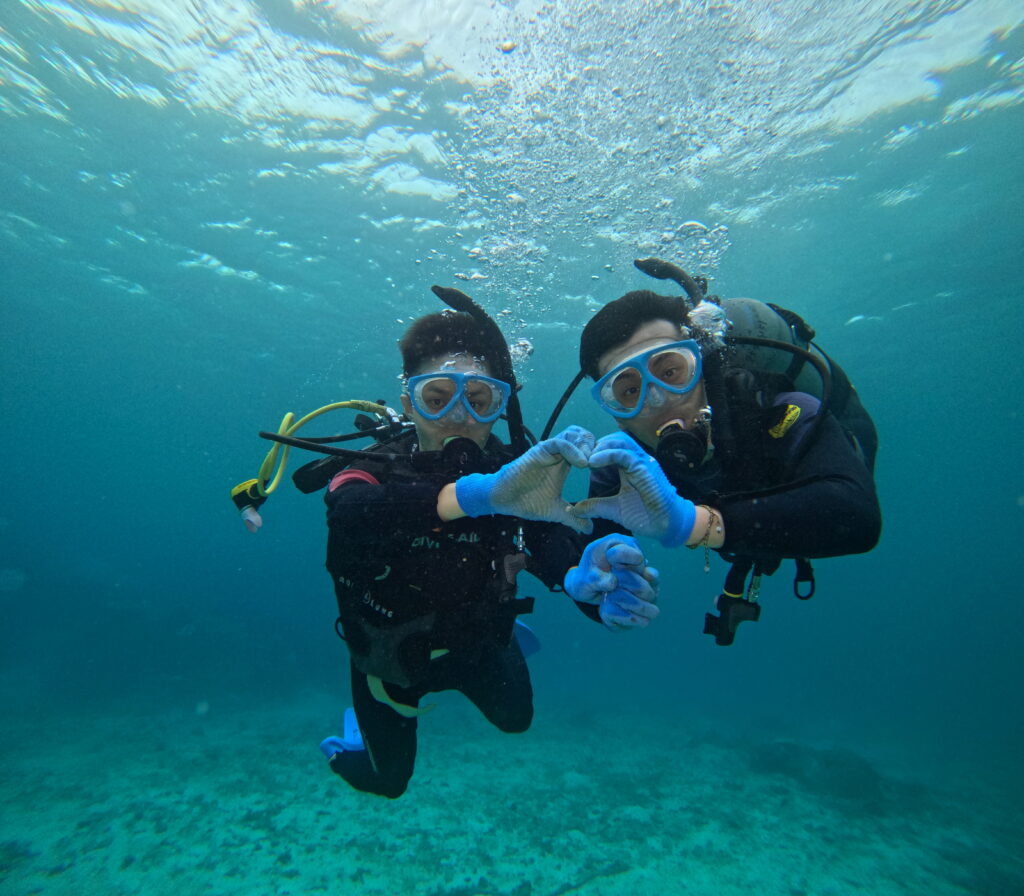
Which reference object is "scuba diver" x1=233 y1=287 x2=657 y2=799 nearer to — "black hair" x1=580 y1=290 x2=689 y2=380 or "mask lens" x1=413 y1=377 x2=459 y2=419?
"mask lens" x1=413 y1=377 x2=459 y2=419

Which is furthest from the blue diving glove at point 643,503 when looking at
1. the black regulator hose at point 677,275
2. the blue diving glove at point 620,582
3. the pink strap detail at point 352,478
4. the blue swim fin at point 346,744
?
the blue swim fin at point 346,744

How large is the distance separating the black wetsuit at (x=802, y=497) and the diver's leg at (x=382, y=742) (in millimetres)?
3480

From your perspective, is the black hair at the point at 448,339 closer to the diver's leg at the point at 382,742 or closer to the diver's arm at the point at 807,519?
the diver's arm at the point at 807,519

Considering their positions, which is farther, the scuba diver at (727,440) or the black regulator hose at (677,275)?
the black regulator hose at (677,275)

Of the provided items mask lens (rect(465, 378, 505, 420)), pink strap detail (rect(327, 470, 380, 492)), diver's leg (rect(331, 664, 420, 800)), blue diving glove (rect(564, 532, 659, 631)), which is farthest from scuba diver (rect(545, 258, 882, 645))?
diver's leg (rect(331, 664, 420, 800))

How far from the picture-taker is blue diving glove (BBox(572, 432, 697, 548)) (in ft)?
6.56

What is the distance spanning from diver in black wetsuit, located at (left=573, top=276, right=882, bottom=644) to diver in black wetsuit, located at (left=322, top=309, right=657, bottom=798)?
77 centimetres

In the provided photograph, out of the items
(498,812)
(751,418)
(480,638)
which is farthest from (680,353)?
(498,812)

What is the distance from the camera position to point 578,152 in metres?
11.4

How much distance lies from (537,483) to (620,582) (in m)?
0.66

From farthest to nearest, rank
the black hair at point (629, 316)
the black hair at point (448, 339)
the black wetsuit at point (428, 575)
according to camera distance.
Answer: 1. the black hair at point (448, 339)
2. the black hair at point (629, 316)
3. the black wetsuit at point (428, 575)

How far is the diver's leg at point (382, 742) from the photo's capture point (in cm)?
447

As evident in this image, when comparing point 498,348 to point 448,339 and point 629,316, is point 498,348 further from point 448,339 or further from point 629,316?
point 629,316

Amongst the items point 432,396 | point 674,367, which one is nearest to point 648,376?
point 674,367
